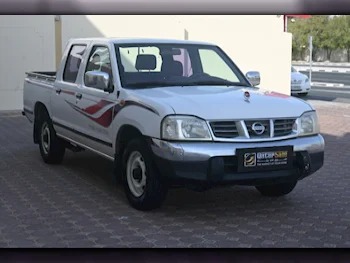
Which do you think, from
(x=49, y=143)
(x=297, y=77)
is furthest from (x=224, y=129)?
(x=297, y=77)

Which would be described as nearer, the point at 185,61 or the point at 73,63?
the point at 185,61

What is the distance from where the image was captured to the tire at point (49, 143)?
9039 millimetres

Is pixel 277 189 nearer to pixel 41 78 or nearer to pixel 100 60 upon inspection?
pixel 100 60

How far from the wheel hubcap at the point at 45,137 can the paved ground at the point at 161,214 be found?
0.89 ft

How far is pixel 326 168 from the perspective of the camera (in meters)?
9.20

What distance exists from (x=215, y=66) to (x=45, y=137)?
2.94 metres

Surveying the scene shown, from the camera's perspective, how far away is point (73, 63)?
852cm

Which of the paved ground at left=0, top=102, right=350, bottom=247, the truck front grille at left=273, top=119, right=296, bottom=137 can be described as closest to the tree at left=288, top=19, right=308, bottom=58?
the paved ground at left=0, top=102, right=350, bottom=247

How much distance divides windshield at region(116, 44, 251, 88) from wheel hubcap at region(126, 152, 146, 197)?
2.85 ft

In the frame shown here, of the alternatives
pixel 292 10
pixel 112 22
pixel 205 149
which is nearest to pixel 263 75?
pixel 112 22

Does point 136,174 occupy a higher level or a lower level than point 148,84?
lower

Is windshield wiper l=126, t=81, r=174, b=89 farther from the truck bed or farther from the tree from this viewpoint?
the tree
